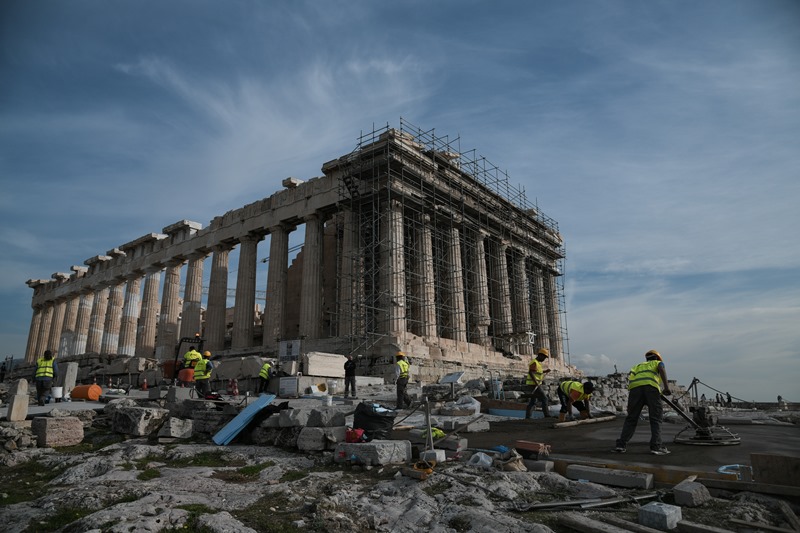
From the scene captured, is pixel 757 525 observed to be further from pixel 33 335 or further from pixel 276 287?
pixel 33 335

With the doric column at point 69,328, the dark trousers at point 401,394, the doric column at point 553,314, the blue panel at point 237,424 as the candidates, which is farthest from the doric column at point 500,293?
the doric column at point 69,328

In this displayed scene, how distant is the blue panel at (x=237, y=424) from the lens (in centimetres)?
964

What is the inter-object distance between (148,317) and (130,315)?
3.16 m

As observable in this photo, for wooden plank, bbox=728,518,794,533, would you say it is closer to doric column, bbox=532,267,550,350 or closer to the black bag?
the black bag

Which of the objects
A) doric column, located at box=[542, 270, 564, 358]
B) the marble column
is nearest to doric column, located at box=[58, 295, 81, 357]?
the marble column

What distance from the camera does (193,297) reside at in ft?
113

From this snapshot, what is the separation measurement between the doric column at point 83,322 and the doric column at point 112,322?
10.3 ft

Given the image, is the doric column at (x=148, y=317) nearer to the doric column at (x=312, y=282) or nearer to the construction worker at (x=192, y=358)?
the doric column at (x=312, y=282)

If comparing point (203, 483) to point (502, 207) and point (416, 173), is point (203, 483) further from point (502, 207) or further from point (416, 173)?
point (502, 207)

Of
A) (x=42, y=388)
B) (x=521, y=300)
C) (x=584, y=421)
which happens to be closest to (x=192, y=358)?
(x=42, y=388)

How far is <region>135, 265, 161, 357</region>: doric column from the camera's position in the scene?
36.7 metres

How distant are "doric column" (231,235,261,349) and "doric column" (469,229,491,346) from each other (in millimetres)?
12713

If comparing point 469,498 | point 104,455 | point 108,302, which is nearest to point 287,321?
point 108,302

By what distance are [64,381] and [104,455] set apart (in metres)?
11.5
